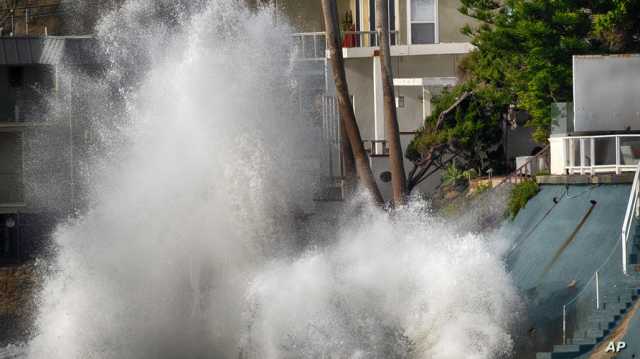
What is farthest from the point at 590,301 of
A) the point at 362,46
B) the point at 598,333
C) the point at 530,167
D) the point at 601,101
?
the point at 362,46

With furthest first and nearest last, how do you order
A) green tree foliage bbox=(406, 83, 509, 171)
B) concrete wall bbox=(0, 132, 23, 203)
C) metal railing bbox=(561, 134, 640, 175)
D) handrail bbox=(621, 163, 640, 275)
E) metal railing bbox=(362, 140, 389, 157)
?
concrete wall bbox=(0, 132, 23, 203)
metal railing bbox=(362, 140, 389, 157)
green tree foliage bbox=(406, 83, 509, 171)
metal railing bbox=(561, 134, 640, 175)
handrail bbox=(621, 163, 640, 275)

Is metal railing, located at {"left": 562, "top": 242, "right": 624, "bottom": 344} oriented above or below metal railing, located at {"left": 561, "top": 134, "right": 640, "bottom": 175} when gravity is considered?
below

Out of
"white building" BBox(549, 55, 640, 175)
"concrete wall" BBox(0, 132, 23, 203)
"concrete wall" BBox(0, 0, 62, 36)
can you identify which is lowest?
"concrete wall" BBox(0, 132, 23, 203)

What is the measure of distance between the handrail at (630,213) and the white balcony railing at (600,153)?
6.32 feet

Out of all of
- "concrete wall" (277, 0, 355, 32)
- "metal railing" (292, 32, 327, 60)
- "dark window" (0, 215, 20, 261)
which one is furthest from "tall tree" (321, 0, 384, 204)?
"dark window" (0, 215, 20, 261)

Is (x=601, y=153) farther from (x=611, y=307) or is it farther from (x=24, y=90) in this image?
(x=24, y=90)

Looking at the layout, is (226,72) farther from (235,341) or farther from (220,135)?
(235,341)

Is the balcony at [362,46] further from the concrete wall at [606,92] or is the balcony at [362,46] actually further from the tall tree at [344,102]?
the concrete wall at [606,92]

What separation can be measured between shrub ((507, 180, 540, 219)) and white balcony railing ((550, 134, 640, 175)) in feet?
4.97

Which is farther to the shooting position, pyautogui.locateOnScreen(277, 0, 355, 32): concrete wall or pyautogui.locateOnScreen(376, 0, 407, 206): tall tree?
pyautogui.locateOnScreen(277, 0, 355, 32): concrete wall

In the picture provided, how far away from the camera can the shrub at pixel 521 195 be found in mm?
34844

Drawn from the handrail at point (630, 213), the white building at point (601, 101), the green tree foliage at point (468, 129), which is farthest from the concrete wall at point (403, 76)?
the handrail at point (630, 213)

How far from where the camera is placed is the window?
173 feet

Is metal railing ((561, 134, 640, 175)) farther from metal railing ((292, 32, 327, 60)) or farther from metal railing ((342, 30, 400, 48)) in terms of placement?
metal railing ((342, 30, 400, 48))
